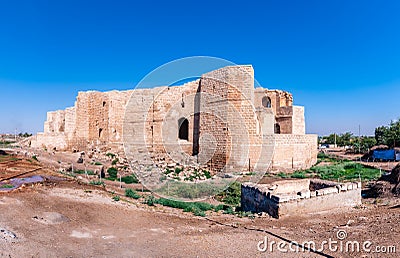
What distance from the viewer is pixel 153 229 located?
5910 millimetres

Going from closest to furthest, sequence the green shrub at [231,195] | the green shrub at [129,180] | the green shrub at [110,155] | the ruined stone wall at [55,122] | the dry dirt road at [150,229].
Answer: the dry dirt road at [150,229] → the green shrub at [231,195] → the green shrub at [129,180] → the green shrub at [110,155] → the ruined stone wall at [55,122]

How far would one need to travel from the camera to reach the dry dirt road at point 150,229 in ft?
15.2

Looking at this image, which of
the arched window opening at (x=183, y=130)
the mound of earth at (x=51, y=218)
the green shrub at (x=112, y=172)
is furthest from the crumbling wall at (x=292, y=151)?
the mound of earth at (x=51, y=218)

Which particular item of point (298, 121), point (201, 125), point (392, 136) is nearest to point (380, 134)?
point (392, 136)

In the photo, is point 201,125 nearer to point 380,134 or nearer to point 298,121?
point 298,121

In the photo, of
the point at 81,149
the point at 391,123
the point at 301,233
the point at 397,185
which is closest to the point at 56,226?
the point at 301,233

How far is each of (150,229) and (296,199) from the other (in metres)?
3.52

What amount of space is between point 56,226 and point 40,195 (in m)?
2.45

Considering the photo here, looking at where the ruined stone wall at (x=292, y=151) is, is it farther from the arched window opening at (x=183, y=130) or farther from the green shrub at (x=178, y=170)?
the arched window opening at (x=183, y=130)

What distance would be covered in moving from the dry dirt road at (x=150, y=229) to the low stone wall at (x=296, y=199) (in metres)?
0.26

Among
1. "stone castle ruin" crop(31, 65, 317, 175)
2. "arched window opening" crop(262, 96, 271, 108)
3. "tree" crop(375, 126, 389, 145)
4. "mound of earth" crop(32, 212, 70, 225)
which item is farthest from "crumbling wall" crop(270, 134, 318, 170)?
"tree" crop(375, 126, 389, 145)

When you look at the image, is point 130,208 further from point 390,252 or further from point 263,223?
point 390,252

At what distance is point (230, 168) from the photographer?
1505 centimetres

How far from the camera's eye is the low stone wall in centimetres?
700
